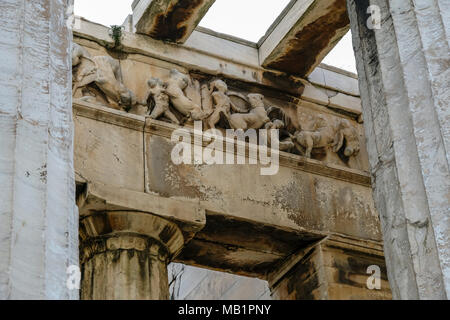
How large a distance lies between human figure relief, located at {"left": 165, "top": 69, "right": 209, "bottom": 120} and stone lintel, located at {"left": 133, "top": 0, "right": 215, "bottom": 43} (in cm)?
46

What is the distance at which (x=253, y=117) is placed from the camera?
10070 mm

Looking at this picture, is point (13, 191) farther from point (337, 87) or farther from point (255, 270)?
point (337, 87)

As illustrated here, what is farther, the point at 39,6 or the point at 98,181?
the point at 98,181

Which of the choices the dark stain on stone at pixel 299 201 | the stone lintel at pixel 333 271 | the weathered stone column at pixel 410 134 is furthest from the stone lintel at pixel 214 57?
the weathered stone column at pixel 410 134

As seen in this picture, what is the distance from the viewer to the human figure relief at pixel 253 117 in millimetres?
9930

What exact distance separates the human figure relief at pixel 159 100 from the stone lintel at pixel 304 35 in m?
1.30

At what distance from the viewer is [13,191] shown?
5355 millimetres

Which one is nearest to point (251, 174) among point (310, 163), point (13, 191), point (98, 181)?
point (310, 163)

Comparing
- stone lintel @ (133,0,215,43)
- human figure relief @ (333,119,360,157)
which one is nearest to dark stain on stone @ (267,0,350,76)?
human figure relief @ (333,119,360,157)

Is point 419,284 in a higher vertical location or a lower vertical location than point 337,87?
lower

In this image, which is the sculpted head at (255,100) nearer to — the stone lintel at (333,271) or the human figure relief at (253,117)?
the human figure relief at (253,117)

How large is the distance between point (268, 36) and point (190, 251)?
228 cm
